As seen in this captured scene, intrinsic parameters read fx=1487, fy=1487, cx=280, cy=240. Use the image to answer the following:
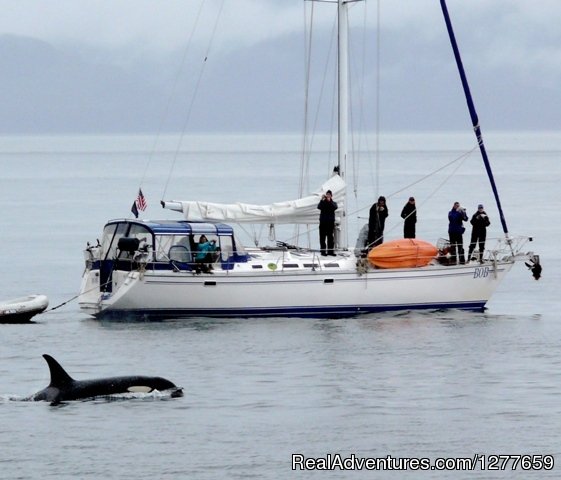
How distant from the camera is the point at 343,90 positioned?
50.2m

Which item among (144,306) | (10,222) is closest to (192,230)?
(144,306)

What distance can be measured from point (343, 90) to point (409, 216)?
195 inches

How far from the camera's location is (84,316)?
4891 centimetres

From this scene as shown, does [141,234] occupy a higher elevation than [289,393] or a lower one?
higher

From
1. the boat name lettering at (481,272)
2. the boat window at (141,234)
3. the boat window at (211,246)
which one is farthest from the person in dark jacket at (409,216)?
the boat window at (141,234)

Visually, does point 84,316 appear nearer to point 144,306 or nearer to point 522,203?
point 144,306

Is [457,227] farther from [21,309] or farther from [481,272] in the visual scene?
[21,309]

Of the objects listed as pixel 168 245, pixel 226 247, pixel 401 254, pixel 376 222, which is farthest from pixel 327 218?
pixel 168 245

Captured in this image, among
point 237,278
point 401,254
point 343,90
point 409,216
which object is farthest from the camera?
point 343,90

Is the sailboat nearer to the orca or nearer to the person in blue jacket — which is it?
the person in blue jacket

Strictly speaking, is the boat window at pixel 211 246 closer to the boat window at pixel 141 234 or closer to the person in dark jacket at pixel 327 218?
the boat window at pixel 141 234

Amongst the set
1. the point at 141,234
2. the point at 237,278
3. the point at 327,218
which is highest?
the point at 327,218

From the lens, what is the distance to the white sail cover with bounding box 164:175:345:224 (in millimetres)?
48688

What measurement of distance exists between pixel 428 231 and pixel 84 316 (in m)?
41.3
